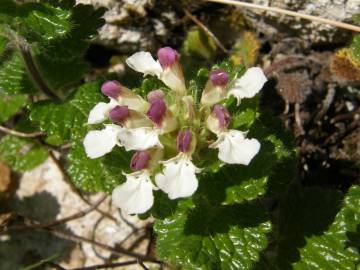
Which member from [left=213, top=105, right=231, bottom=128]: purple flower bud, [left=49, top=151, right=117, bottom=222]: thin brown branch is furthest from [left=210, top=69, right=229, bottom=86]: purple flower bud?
[left=49, top=151, right=117, bottom=222]: thin brown branch

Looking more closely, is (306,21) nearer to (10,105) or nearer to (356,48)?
(356,48)

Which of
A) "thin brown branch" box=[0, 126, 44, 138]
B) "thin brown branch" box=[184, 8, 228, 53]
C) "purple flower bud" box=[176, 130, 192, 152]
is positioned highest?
"purple flower bud" box=[176, 130, 192, 152]

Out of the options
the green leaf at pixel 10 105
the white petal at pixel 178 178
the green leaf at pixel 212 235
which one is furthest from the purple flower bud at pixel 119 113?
the green leaf at pixel 10 105

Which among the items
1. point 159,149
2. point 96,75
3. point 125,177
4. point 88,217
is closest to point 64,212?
point 88,217

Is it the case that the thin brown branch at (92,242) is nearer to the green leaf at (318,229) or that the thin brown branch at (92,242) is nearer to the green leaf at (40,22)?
the green leaf at (318,229)

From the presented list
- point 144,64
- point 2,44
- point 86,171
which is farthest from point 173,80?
point 86,171

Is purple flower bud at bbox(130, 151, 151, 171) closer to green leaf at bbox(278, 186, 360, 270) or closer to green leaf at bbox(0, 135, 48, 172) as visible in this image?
green leaf at bbox(278, 186, 360, 270)
